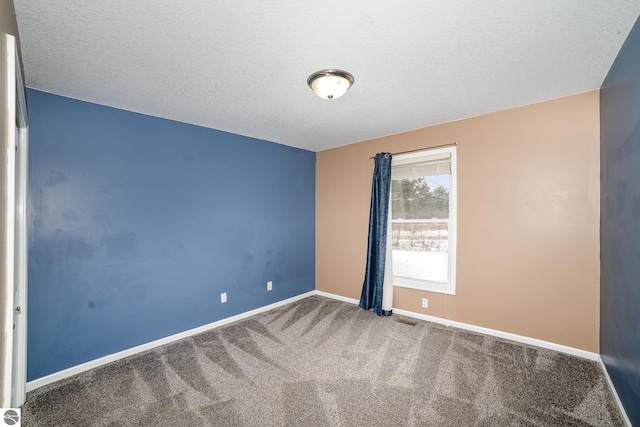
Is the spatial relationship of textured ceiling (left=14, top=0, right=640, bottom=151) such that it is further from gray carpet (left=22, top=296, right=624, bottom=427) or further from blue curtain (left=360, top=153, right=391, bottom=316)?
gray carpet (left=22, top=296, right=624, bottom=427)

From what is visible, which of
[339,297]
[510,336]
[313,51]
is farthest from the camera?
[339,297]

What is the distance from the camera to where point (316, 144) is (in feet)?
14.1

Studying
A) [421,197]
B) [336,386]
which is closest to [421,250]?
[421,197]

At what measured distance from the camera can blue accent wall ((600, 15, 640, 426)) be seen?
1.63 metres

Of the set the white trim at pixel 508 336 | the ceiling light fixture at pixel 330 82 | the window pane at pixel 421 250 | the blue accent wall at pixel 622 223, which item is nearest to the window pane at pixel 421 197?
the window pane at pixel 421 250

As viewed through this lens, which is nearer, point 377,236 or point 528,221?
point 528,221

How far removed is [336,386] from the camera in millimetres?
2213

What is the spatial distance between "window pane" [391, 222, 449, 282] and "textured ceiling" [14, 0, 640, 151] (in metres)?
1.49

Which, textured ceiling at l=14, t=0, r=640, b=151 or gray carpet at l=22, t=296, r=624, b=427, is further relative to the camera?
gray carpet at l=22, t=296, r=624, b=427

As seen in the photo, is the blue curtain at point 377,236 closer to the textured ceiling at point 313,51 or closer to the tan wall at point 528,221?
the tan wall at point 528,221

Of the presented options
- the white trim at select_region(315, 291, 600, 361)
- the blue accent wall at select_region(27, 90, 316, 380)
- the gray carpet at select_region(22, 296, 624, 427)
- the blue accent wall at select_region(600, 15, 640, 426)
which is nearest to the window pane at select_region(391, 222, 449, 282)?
the white trim at select_region(315, 291, 600, 361)

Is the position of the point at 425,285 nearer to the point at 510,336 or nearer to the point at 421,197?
the point at 510,336

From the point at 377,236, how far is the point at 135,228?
284cm

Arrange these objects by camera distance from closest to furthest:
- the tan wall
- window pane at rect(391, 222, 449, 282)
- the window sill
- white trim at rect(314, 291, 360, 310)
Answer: the tan wall < the window sill < window pane at rect(391, 222, 449, 282) < white trim at rect(314, 291, 360, 310)
